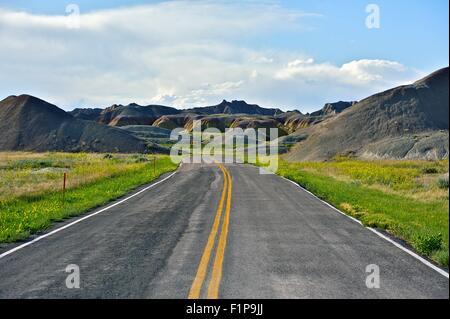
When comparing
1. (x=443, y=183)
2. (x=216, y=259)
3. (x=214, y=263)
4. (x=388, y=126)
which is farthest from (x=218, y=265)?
(x=388, y=126)

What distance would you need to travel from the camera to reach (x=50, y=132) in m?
80.6

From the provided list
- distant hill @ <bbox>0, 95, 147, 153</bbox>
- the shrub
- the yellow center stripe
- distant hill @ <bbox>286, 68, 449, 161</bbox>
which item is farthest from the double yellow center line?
distant hill @ <bbox>0, 95, 147, 153</bbox>

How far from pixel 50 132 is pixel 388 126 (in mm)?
55938

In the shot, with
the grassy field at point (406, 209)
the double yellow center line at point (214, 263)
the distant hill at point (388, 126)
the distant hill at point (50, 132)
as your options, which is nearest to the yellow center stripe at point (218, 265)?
the double yellow center line at point (214, 263)

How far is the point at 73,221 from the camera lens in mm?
13312

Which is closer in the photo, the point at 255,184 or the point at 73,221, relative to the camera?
the point at 73,221

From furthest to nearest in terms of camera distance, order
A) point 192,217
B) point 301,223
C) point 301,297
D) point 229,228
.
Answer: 1. point 192,217
2. point 301,223
3. point 229,228
4. point 301,297

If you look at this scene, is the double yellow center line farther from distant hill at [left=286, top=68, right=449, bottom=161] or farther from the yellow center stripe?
distant hill at [left=286, top=68, right=449, bottom=161]

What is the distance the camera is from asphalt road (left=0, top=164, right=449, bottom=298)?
6.75 m

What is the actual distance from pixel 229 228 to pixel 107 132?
75304mm

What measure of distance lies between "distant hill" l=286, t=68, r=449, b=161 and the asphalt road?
149 ft

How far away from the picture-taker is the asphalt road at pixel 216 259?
675 centimetres
